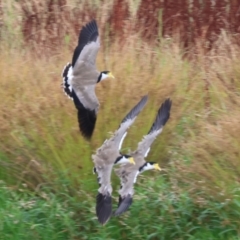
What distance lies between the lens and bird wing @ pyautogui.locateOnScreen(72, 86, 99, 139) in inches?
171

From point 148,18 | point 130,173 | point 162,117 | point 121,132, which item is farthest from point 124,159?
point 148,18

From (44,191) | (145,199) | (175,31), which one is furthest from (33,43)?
(145,199)

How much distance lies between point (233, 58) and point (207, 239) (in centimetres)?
200

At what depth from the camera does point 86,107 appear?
4.39m

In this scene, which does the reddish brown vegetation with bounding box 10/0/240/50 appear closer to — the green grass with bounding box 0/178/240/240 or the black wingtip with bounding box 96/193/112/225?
the green grass with bounding box 0/178/240/240

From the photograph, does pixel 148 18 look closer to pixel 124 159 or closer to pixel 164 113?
pixel 164 113

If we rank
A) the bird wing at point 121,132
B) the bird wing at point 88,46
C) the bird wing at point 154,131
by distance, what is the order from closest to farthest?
the bird wing at point 121,132
the bird wing at point 154,131
the bird wing at point 88,46

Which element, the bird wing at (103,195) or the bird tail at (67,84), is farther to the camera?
the bird tail at (67,84)

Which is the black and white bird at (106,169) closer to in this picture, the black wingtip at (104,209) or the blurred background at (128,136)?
the black wingtip at (104,209)

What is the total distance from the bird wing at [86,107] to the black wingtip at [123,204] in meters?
0.63

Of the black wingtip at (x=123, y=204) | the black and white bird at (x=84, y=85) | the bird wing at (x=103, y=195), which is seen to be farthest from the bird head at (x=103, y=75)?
the black wingtip at (x=123, y=204)

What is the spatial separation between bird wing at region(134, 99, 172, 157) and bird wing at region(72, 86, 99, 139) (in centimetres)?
39

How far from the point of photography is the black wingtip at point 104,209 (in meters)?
3.80

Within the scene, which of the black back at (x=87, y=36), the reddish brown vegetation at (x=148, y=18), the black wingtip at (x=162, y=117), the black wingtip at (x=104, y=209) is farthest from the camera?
the reddish brown vegetation at (x=148, y=18)
